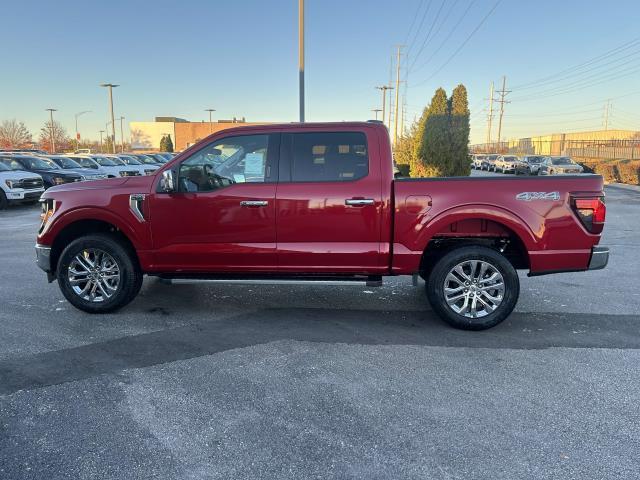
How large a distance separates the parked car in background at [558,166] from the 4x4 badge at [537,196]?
2670 centimetres

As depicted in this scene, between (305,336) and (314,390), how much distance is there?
111cm

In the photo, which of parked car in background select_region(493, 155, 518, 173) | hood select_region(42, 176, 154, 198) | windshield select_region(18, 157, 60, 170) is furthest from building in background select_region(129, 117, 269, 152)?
hood select_region(42, 176, 154, 198)

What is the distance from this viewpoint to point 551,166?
99.2 ft

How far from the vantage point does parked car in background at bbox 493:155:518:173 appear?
130ft

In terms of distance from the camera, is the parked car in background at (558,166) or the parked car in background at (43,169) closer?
the parked car in background at (43,169)

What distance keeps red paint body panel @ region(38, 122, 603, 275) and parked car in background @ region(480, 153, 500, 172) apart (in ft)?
143

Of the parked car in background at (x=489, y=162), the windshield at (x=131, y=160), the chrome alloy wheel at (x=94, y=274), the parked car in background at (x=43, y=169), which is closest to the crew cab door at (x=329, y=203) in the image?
the chrome alloy wheel at (x=94, y=274)

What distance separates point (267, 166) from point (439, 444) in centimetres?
316

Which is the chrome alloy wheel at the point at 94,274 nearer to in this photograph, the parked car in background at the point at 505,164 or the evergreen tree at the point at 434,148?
the evergreen tree at the point at 434,148

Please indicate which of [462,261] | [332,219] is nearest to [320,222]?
[332,219]

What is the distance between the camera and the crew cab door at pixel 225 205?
4914mm

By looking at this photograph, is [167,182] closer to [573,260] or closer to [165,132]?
[573,260]

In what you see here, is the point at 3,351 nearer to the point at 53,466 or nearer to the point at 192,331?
the point at 192,331

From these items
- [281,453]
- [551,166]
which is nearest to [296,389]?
[281,453]
